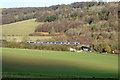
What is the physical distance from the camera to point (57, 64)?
31.6 metres

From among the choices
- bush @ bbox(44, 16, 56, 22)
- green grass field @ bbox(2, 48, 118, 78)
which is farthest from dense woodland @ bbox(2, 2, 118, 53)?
green grass field @ bbox(2, 48, 118, 78)

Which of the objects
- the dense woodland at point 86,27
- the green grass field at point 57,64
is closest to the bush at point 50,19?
the dense woodland at point 86,27

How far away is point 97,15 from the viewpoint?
77.6 meters

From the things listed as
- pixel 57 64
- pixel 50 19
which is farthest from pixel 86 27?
pixel 57 64

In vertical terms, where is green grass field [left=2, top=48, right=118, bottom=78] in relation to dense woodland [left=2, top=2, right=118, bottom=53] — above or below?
below

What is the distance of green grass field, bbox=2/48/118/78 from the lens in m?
26.8

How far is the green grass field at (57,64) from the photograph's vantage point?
26773mm

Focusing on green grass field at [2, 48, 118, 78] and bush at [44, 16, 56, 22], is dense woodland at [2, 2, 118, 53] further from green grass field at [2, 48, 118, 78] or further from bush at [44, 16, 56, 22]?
green grass field at [2, 48, 118, 78]

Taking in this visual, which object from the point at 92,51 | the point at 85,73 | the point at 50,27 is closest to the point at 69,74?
the point at 85,73

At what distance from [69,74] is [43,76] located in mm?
→ 3313

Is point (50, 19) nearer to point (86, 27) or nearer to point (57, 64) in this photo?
point (86, 27)

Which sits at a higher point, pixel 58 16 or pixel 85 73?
pixel 58 16

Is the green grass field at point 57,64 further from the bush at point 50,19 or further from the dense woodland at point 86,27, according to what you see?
the bush at point 50,19

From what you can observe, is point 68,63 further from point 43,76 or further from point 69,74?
point 43,76
